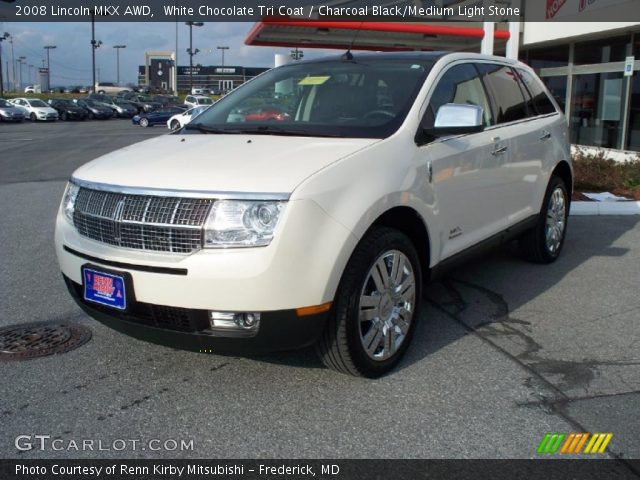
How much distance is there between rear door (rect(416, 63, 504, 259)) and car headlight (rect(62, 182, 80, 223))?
78.3 inches

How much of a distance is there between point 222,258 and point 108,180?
2.93 feet

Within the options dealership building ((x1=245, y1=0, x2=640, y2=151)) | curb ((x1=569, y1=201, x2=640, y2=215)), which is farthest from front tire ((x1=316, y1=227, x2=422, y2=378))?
dealership building ((x1=245, y1=0, x2=640, y2=151))

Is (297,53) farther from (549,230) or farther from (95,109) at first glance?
(95,109)

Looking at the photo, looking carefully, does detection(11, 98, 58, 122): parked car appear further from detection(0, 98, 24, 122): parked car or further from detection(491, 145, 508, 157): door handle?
detection(491, 145, 508, 157): door handle

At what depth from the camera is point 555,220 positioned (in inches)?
243

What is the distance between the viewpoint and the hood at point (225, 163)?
3.19 metres

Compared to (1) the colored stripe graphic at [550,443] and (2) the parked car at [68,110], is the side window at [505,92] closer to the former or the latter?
(1) the colored stripe graphic at [550,443]

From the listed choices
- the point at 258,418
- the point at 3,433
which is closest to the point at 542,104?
the point at 258,418

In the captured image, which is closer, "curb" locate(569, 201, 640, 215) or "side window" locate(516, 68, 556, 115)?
"side window" locate(516, 68, 556, 115)

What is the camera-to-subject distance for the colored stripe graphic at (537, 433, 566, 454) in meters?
2.95

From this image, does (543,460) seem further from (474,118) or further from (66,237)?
(66,237)

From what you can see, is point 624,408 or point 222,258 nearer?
point 222,258

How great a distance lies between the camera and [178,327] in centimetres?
327

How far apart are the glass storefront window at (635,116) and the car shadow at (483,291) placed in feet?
24.2
